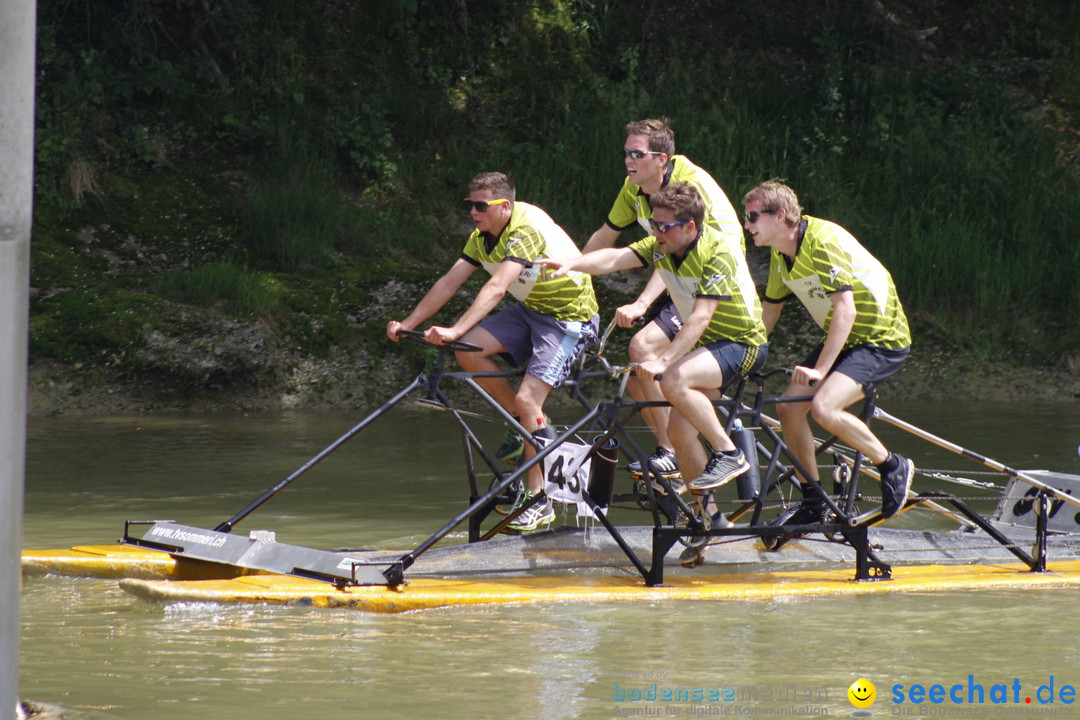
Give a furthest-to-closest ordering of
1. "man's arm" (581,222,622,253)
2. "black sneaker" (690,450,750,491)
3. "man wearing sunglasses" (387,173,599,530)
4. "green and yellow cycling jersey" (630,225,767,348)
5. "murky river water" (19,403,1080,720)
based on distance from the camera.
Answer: "man's arm" (581,222,622,253) → "man wearing sunglasses" (387,173,599,530) → "green and yellow cycling jersey" (630,225,767,348) → "black sneaker" (690,450,750,491) → "murky river water" (19,403,1080,720)

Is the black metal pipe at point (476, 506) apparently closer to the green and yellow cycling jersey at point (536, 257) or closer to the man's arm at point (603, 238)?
the green and yellow cycling jersey at point (536, 257)

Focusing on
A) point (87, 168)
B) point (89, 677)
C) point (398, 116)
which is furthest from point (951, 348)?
point (89, 677)

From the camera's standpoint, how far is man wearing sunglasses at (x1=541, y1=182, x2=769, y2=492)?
223 inches

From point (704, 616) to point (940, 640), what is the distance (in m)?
0.95

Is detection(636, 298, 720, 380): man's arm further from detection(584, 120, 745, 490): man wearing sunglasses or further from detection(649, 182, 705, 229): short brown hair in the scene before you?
detection(584, 120, 745, 490): man wearing sunglasses

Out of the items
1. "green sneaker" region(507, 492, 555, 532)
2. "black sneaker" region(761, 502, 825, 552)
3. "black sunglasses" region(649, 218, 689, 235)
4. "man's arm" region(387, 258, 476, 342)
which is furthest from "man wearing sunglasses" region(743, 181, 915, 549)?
"man's arm" region(387, 258, 476, 342)

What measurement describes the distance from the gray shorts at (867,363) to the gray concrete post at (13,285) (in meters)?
3.87

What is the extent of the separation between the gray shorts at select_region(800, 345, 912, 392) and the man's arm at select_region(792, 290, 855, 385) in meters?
0.17

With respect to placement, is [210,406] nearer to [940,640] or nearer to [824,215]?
[824,215]

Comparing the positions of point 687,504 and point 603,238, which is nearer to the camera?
point 687,504

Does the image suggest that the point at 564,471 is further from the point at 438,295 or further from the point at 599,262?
the point at 438,295

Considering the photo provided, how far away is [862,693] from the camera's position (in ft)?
14.0

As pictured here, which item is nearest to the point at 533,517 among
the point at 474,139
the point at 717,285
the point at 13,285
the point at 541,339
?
the point at 541,339

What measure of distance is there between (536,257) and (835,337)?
1.57m
